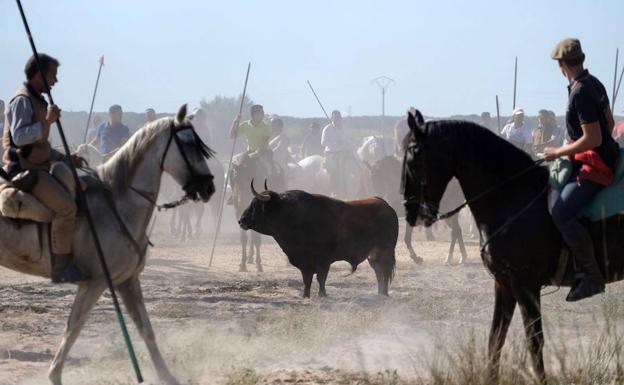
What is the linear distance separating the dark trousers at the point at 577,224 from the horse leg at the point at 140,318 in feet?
11.5

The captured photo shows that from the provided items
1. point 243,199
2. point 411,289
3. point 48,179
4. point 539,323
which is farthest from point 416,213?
point 243,199

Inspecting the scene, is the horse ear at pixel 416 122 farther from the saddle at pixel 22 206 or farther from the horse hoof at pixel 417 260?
the horse hoof at pixel 417 260

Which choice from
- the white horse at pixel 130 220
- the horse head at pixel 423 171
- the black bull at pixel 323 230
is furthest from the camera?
the black bull at pixel 323 230

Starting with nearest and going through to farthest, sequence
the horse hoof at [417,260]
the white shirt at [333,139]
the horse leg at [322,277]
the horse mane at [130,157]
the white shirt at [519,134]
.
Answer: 1. the horse mane at [130,157]
2. the horse leg at [322,277]
3. the horse hoof at [417,260]
4. the white shirt at [519,134]
5. the white shirt at [333,139]

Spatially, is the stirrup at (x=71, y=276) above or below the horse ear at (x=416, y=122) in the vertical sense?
below

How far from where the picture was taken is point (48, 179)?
8.65m

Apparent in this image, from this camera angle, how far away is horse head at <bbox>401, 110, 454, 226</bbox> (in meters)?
8.16

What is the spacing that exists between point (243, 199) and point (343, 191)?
7024 mm

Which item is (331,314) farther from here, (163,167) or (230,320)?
(163,167)

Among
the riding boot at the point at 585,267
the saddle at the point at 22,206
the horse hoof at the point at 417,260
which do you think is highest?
the saddle at the point at 22,206

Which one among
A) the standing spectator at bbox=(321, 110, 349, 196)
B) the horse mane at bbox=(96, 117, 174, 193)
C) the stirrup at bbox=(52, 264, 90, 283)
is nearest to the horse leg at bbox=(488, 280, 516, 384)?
Result: the horse mane at bbox=(96, 117, 174, 193)

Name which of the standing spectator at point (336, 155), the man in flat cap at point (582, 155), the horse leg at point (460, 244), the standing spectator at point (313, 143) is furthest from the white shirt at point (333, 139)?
the man in flat cap at point (582, 155)

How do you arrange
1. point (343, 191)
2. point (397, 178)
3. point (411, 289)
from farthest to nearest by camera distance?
1. point (343, 191)
2. point (397, 178)
3. point (411, 289)

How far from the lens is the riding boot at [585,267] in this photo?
Answer: 26.0 ft
